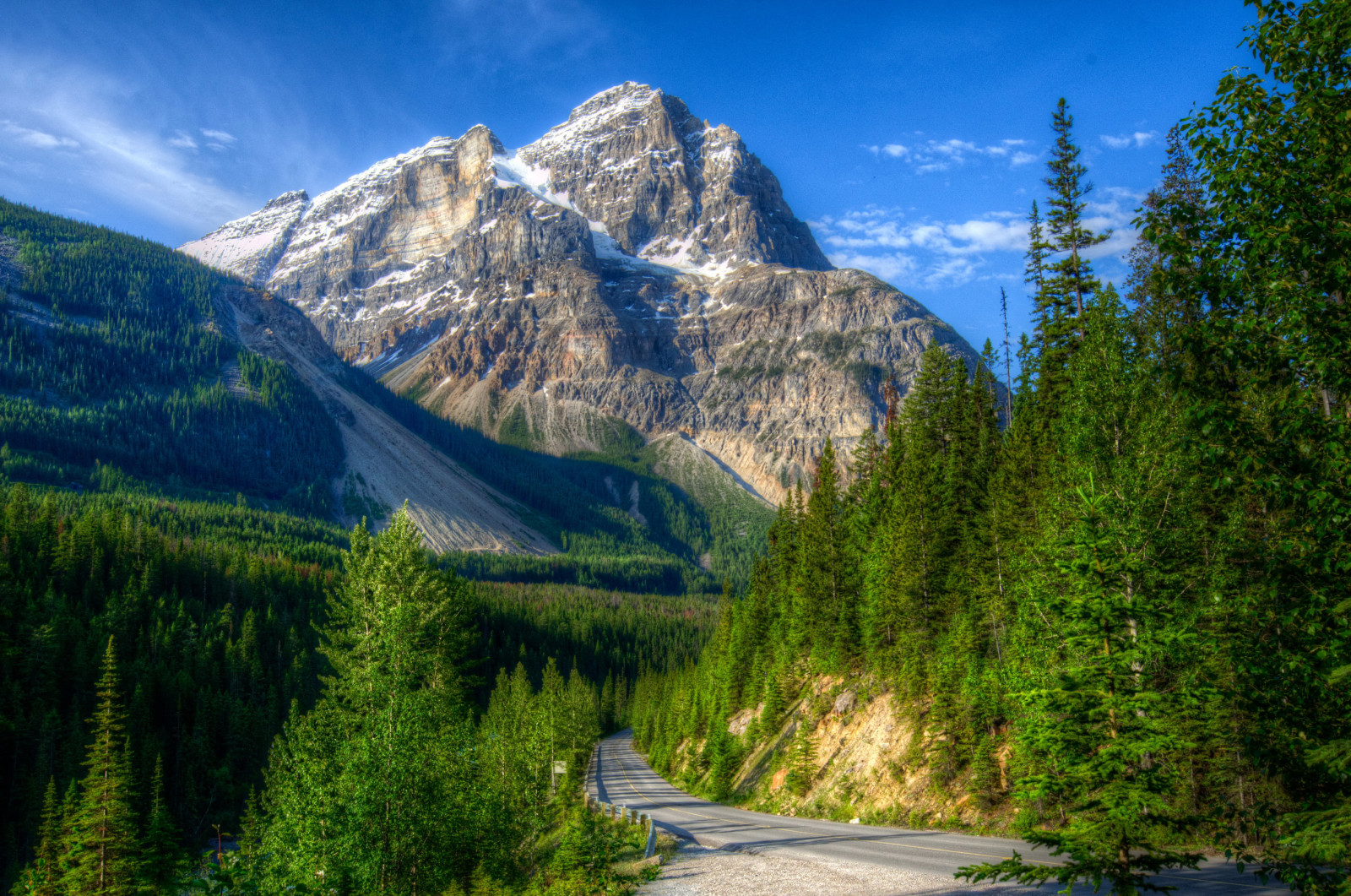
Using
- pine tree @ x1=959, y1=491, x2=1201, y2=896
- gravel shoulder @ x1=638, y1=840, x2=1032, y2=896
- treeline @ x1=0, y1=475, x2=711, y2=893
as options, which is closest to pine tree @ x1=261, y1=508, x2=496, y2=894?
treeline @ x1=0, y1=475, x2=711, y2=893

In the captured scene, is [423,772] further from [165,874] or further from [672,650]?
[672,650]

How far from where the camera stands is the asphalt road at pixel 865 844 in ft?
43.7

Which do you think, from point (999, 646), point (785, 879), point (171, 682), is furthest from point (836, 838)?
point (171, 682)

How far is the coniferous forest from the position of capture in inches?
302

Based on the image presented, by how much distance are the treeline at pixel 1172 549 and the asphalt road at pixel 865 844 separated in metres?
1.21

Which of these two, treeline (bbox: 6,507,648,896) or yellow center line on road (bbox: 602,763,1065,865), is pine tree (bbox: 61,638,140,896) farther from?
yellow center line on road (bbox: 602,763,1065,865)

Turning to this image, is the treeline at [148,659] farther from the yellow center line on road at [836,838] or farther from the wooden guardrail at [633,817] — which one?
the yellow center line on road at [836,838]

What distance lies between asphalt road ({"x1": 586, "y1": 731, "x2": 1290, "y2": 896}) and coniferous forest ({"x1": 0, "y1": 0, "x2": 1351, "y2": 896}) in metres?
1.21

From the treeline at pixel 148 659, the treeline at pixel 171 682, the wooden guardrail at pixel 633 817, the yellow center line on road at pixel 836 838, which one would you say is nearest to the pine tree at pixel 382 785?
the treeline at pixel 171 682

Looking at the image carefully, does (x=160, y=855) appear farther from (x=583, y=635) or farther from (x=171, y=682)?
(x=583, y=635)

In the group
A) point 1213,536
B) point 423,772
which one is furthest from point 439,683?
point 1213,536

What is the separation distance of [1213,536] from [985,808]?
34.7 ft

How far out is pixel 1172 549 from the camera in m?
18.9

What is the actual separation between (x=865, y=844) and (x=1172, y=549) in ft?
37.5
